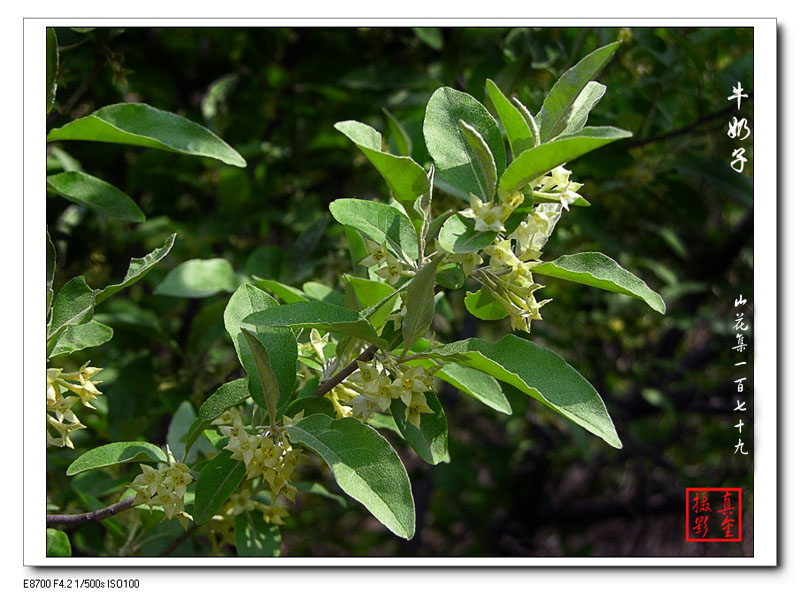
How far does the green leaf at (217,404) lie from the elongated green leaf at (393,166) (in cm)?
40

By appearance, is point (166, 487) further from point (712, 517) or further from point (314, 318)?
point (712, 517)

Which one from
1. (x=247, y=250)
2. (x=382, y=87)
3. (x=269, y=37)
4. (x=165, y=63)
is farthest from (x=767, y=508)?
(x=165, y=63)

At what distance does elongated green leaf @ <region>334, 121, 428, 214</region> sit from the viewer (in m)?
1.13

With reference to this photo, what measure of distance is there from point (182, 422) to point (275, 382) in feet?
1.93

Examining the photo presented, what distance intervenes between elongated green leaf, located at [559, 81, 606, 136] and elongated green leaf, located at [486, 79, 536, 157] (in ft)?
0.17

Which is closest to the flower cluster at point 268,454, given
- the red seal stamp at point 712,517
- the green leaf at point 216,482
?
the green leaf at point 216,482

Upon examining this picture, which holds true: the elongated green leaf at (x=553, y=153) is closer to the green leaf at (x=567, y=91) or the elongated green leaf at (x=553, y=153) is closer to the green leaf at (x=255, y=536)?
the green leaf at (x=567, y=91)

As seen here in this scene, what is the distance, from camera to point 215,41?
9.43 feet

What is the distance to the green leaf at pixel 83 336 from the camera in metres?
1.35

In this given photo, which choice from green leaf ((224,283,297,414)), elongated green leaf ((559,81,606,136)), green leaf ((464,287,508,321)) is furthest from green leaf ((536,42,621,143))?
green leaf ((224,283,297,414))

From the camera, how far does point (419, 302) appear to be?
44.9 inches

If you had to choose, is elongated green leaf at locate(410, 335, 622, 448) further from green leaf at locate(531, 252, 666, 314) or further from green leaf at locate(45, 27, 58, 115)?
green leaf at locate(45, 27, 58, 115)

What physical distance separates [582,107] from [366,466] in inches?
24.0

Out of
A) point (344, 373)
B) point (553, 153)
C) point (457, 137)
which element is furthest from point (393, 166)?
point (344, 373)
